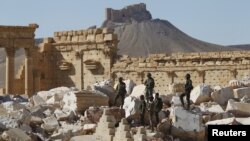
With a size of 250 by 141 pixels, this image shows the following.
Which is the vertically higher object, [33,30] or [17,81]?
[33,30]

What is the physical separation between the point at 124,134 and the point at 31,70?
21.0 m

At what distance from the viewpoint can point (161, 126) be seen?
24078 millimetres

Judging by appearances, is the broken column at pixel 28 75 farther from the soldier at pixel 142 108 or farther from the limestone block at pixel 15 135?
the limestone block at pixel 15 135

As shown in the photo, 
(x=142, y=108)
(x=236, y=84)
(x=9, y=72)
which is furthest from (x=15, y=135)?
(x=9, y=72)

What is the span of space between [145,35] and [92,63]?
73395 mm

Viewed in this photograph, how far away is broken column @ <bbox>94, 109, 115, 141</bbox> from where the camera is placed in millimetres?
22547

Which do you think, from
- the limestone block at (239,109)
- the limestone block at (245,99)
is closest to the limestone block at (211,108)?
the limestone block at (239,109)

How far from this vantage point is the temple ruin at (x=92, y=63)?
125 ft

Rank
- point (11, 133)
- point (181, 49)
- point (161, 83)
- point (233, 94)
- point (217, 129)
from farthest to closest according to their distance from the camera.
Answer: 1. point (181, 49)
2. point (161, 83)
3. point (233, 94)
4. point (11, 133)
5. point (217, 129)

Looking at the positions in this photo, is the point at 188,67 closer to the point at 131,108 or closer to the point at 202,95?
the point at 202,95

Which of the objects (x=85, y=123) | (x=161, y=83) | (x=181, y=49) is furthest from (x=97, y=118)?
(x=181, y=49)

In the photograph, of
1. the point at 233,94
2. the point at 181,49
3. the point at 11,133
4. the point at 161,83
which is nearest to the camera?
the point at 11,133

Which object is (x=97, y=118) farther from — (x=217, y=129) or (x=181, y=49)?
(x=181, y=49)

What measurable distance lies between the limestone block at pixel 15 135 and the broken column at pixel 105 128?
8.31 feet
